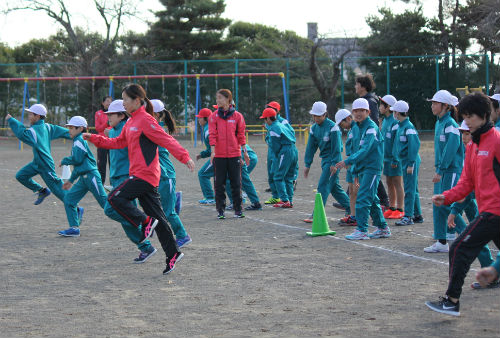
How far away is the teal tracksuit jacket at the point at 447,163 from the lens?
818 centimetres

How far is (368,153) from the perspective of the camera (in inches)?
359

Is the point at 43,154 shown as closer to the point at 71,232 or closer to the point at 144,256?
the point at 71,232

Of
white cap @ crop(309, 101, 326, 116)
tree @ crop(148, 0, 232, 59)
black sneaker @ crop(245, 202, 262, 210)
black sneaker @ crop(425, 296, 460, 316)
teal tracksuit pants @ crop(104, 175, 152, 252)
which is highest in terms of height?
tree @ crop(148, 0, 232, 59)

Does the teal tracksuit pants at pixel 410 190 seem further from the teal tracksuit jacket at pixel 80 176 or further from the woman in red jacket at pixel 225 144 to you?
the teal tracksuit jacket at pixel 80 176

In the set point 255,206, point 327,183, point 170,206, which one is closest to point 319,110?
point 327,183

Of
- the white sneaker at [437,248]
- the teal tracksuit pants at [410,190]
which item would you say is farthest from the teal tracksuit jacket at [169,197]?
the teal tracksuit pants at [410,190]

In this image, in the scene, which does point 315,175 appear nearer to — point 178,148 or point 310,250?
point 310,250

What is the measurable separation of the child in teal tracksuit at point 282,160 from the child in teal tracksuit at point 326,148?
1.35 meters

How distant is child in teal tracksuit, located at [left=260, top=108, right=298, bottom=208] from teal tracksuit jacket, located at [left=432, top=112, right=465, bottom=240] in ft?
14.6

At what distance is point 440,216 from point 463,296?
6.42 ft

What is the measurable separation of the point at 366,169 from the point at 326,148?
1832mm

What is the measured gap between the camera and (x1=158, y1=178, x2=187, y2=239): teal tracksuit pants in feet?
28.9

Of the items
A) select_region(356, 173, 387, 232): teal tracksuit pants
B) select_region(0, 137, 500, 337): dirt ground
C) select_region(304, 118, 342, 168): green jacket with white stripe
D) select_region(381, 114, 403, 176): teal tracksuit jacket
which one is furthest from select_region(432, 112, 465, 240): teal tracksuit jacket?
select_region(304, 118, 342, 168): green jacket with white stripe

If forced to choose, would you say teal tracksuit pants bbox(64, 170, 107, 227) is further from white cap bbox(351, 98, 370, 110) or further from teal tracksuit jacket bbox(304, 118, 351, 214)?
white cap bbox(351, 98, 370, 110)
